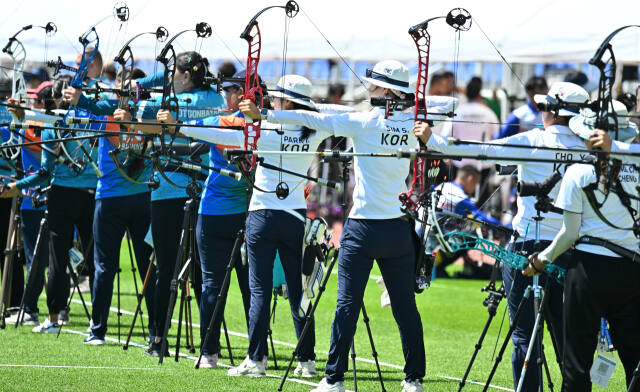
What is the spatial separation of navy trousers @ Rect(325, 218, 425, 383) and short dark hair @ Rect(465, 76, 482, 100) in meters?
6.57

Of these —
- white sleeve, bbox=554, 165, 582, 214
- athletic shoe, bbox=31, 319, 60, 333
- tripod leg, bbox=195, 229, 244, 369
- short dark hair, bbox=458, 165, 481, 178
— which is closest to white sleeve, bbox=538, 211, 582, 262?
white sleeve, bbox=554, 165, 582, 214

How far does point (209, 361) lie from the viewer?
23.9ft

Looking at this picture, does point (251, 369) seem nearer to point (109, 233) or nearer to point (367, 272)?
point (367, 272)

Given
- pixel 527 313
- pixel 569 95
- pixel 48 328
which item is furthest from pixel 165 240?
pixel 569 95

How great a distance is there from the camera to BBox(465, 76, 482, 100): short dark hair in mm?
12625

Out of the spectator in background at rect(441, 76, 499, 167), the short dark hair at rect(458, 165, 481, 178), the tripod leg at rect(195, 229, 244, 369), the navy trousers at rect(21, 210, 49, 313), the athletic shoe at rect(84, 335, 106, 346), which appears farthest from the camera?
the spectator in background at rect(441, 76, 499, 167)

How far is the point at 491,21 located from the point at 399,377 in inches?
203

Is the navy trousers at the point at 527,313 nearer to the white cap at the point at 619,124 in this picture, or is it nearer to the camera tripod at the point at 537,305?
the camera tripod at the point at 537,305

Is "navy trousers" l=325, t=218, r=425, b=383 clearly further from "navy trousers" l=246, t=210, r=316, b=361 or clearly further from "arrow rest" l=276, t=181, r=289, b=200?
"navy trousers" l=246, t=210, r=316, b=361

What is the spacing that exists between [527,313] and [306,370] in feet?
5.88

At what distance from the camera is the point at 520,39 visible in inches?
437

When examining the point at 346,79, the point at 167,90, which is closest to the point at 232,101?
the point at 167,90

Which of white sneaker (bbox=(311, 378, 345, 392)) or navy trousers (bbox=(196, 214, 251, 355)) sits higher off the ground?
navy trousers (bbox=(196, 214, 251, 355))

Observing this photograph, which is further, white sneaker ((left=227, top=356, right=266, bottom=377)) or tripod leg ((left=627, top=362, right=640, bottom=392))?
white sneaker ((left=227, top=356, right=266, bottom=377))
